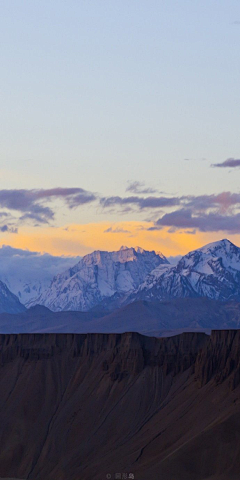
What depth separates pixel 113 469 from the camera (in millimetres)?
181250

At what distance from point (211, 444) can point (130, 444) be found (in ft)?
95.8

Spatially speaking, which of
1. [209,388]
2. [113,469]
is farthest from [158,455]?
[209,388]

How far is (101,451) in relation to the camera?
197 meters

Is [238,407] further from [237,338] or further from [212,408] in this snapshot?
[237,338]

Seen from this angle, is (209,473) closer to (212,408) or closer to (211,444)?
(211,444)

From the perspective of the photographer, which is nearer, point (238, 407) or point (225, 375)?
point (238, 407)

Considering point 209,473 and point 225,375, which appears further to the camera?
point 225,375

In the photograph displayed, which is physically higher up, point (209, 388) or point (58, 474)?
→ point (209, 388)

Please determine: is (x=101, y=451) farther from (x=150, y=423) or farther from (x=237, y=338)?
(x=237, y=338)

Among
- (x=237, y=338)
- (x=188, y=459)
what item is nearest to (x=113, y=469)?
(x=188, y=459)

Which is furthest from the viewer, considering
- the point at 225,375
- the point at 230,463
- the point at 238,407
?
the point at 225,375

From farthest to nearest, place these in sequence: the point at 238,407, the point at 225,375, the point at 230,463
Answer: the point at 225,375 → the point at 238,407 → the point at 230,463

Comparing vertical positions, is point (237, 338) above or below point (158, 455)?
above

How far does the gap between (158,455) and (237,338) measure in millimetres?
29379
